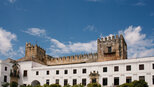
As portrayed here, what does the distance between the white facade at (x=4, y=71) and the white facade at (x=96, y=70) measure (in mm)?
4613

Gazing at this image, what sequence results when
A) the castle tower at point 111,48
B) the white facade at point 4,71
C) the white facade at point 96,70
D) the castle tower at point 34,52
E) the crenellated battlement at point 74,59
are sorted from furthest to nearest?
the castle tower at point 34,52
the crenellated battlement at point 74,59
the castle tower at point 111,48
the white facade at point 4,71
the white facade at point 96,70

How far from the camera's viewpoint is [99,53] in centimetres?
5962

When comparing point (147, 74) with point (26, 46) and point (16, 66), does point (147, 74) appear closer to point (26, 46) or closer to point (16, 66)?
point (16, 66)

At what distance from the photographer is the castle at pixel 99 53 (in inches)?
2256

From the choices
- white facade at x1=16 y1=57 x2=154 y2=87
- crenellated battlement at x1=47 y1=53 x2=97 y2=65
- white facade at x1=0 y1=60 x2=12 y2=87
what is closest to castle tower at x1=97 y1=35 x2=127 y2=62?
crenellated battlement at x1=47 y1=53 x2=97 y2=65

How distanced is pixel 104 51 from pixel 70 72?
45.2 feet

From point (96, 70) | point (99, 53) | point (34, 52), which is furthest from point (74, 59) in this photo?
point (96, 70)

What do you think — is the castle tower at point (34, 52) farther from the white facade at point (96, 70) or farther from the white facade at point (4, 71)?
the white facade at point (4, 71)

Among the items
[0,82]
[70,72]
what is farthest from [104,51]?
[0,82]

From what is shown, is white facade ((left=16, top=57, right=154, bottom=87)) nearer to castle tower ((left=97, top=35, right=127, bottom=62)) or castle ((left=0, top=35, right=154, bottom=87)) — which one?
castle ((left=0, top=35, right=154, bottom=87))

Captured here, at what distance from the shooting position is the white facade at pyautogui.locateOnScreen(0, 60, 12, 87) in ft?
160

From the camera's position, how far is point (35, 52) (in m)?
65.2

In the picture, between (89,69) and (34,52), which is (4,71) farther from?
(89,69)

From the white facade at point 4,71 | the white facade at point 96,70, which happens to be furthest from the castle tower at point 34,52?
the white facade at point 4,71
